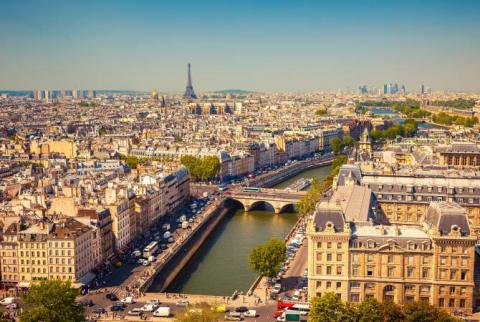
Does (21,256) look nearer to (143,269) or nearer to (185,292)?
(143,269)

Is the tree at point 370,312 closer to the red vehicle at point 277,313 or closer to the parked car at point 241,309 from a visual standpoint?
the red vehicle at point 277,313

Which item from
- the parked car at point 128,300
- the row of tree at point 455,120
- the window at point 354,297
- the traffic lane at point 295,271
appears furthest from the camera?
the row of tree at point 455,120

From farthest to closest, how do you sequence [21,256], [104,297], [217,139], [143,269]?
[217,139] < [143,269] < [21,256] < [104,297]

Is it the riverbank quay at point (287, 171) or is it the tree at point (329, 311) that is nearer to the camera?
the tree at point (329, 311)

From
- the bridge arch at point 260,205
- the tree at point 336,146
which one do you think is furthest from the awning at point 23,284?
the tree at point 336,146

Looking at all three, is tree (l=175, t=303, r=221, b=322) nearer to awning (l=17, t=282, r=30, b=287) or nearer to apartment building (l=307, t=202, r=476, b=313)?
apartment building (l=307, t=202, r=476, b=313)

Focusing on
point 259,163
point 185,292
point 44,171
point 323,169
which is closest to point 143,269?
point 185,292

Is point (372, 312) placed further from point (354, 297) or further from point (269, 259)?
point (269, 259)
